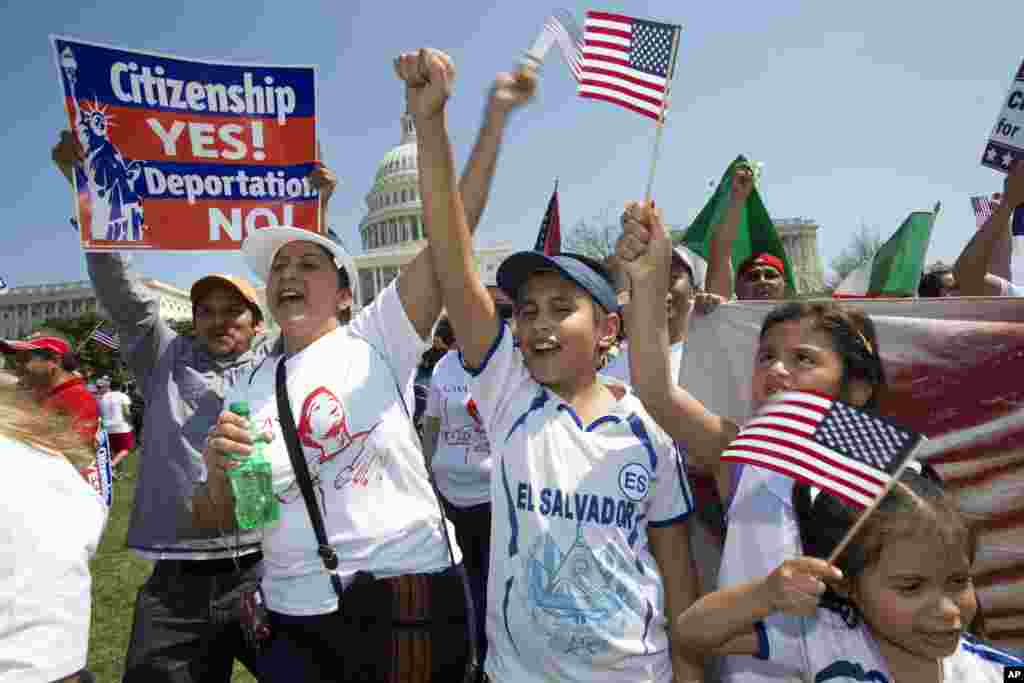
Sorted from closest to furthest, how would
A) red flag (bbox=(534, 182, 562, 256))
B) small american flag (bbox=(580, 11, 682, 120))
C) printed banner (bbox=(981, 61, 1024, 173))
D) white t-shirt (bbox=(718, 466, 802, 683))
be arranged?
white t-shirt (bbox=(718, 466, 802, 683)) → small american flag (bbox=(580, 11, 682, 120)) → printed banner (bbox=(981, 61, 1024, 173)) → red flag (bbox=(534, 182, 562, 256))

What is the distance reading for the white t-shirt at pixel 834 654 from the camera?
1397mm

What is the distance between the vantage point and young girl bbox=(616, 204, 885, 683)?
1.75m

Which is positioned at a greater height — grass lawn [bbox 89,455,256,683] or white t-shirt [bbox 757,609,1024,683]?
white t-shirt [bbox 757,609,1024,683]

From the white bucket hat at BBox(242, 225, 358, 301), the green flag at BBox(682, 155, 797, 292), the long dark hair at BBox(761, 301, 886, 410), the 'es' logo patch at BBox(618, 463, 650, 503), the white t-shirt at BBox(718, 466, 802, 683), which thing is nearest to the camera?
the white t-shirt at BBox(718, 466, 802, 683)

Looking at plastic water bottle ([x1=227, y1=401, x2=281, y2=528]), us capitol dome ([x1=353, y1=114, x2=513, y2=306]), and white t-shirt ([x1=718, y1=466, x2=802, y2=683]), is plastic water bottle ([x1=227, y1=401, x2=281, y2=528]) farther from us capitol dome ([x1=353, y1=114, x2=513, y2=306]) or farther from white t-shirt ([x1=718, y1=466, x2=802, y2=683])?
us capitol dome ([x1=353, y1=114, x2=513, y2=306])

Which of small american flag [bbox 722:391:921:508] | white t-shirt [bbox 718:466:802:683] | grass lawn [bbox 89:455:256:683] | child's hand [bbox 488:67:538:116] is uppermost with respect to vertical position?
child's hand [bbox 488:67:538:116]

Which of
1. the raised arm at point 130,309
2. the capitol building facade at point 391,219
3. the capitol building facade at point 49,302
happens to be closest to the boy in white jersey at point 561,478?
the raised arm at point 130,309

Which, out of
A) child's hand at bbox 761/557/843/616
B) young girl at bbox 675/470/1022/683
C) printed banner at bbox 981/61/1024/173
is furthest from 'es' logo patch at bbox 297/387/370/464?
printed banner at bbox 981/61/1024/173

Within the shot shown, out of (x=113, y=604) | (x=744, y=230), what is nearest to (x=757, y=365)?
(x=744, y=230)

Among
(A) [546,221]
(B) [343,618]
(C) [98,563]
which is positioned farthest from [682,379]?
(C) [98,563]

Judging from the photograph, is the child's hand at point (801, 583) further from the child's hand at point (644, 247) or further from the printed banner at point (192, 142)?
the printed banner at point (192, 142)

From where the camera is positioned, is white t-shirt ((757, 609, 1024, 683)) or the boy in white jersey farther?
the boy in white jersey

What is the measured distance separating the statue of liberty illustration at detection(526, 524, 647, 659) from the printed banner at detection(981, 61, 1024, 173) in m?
4.24

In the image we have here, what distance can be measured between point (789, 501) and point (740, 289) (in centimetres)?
237
